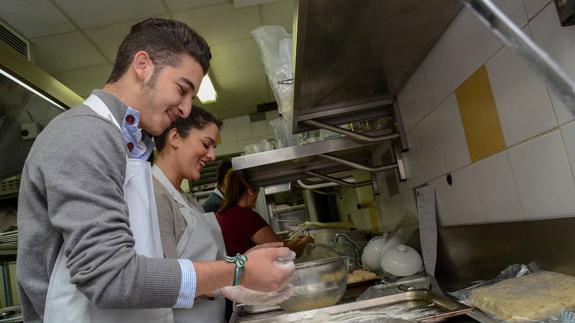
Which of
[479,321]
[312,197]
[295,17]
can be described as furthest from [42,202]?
[312,197]

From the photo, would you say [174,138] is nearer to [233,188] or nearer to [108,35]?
[233,188]

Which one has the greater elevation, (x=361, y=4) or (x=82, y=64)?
(x=82, y=64)

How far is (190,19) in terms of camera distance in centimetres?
288

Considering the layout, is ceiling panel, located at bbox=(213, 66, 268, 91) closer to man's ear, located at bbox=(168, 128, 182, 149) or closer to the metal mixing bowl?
man's ear, located at bbox=(168, 128, 182, 149)

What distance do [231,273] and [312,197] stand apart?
12.3 feet

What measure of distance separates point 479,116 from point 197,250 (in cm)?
94

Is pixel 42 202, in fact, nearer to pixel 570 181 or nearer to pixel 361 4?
pixel 361 4

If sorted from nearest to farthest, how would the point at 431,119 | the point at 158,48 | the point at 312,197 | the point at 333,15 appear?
the point at 333,15
the point at 158,48
the point at 431,119
the point at 312,197

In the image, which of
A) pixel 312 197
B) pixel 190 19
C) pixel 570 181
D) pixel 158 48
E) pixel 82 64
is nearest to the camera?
pixel 570 181

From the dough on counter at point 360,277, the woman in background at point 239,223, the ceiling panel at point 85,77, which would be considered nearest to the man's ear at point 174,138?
the woman in background at point 239,223

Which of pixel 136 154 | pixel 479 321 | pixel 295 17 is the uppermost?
pixel 295 17

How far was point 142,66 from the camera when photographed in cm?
95

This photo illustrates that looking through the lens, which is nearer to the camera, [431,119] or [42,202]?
[42,202]

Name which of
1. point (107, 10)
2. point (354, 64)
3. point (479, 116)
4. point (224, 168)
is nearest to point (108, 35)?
point (107, 10)
